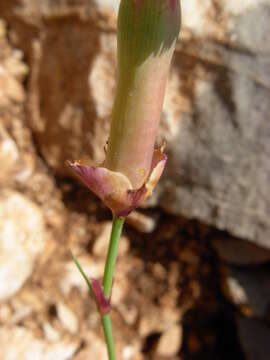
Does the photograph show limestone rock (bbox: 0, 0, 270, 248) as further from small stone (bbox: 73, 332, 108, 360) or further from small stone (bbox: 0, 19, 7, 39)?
small stone (bbox: 73, 332, 108, 360)

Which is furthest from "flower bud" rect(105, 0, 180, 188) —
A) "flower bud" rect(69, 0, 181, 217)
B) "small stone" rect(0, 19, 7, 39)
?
"small stone" rect(0, 19, 7, 39)

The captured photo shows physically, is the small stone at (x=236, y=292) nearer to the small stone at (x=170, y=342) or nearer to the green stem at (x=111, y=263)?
the small stone at (x=170, y=342)

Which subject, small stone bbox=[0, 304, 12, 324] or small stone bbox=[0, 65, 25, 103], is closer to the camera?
small stone bbox=[0, 304, 12, 324]

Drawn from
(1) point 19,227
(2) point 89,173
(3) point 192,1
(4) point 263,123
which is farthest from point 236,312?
(2) point 89,173

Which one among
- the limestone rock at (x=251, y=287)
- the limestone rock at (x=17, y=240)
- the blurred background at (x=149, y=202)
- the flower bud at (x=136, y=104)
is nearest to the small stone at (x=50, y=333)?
the blurred background at (x=149, y=202)

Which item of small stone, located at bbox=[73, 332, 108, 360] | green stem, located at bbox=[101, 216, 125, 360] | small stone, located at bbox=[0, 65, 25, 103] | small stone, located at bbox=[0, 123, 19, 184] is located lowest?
small stone, located at bbox=[73, 332, 108, 360]

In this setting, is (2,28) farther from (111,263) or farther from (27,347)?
(111,263)
